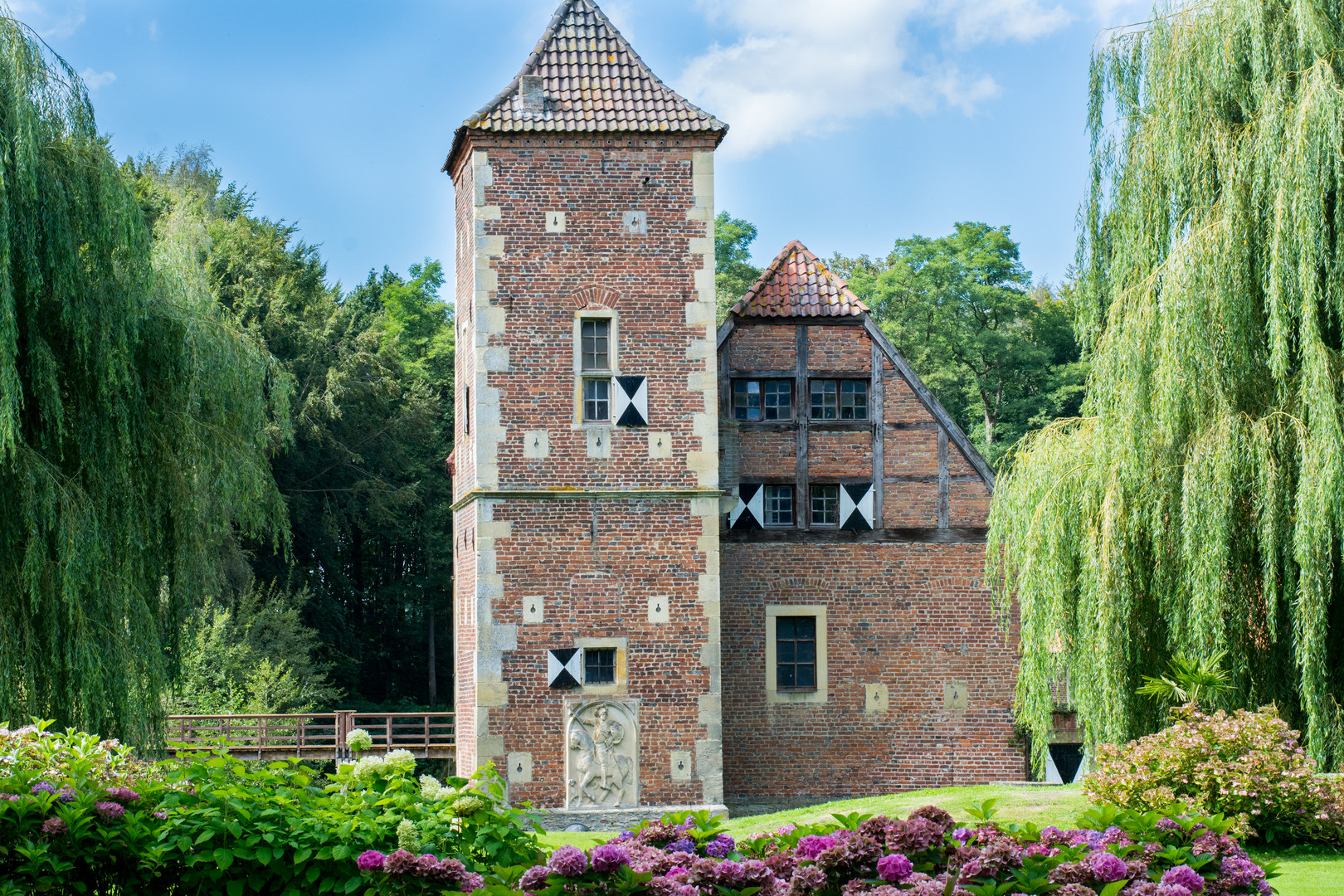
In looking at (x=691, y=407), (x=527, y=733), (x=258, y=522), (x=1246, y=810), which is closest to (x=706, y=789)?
(x=527, y=733)

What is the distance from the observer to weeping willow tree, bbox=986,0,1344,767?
10.8 m

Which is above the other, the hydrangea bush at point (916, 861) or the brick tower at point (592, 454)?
the brick tower at point (592, 454)

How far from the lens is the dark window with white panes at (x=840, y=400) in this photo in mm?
18062

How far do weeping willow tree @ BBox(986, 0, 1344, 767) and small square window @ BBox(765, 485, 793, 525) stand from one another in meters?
5.32

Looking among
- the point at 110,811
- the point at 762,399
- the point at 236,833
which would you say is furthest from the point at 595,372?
the point at 236,833

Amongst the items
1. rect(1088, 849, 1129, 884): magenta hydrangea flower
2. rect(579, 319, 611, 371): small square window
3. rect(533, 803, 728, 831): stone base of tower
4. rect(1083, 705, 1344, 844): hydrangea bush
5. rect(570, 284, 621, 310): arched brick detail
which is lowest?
rect(533, 803, 728, 831): stone base of tower

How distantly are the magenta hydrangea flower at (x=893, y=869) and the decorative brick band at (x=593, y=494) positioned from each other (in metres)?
11.3

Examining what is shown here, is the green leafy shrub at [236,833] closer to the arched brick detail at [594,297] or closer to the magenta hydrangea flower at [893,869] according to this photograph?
the magenta hydrangea flower at [893,869]

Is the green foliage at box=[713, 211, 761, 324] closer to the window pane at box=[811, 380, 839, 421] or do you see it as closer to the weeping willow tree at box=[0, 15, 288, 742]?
the window pane at box=[811, 380, 839, 421]

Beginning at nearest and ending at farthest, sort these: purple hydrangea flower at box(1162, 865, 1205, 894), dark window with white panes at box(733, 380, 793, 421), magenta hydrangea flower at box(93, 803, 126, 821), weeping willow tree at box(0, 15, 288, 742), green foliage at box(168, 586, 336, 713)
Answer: purple hydrangea flower at box(1162, 865, 1205, 894), magenta hydrangea flower at box(93, 803, 126, 821), weeping willow tree at box(0, 15, 288, 742), dark window with white panes at box(733, 380, 793, 421), green foliage at box(168, 586, 336, 713)

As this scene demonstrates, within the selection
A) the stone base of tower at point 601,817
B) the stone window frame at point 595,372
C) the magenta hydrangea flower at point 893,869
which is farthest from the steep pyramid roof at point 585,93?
the magenta hydrangea flower at point 893,869

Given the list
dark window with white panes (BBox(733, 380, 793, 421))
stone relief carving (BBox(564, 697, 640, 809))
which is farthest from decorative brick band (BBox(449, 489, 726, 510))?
stone relief carving (BBox(564, 697, 640, 809))

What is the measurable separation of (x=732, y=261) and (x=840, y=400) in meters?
18.7

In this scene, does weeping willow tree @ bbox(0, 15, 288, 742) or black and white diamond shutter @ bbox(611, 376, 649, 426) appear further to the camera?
black and white diamond shutter @ bbox(611, 376, 649, 426)
